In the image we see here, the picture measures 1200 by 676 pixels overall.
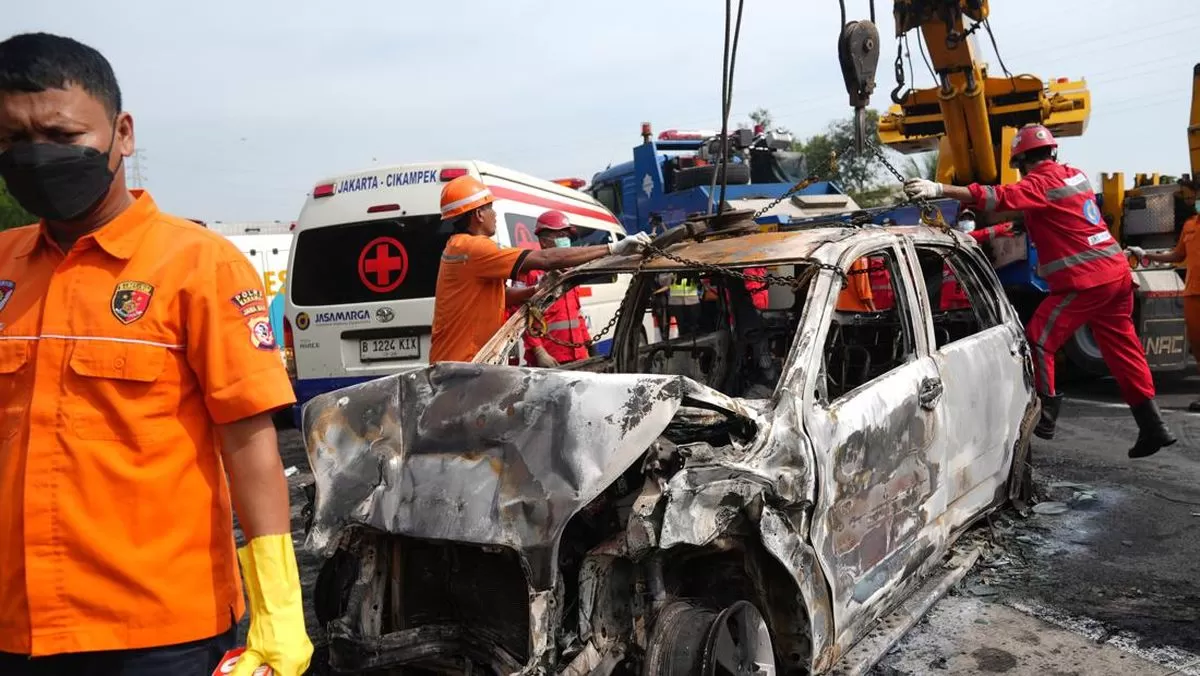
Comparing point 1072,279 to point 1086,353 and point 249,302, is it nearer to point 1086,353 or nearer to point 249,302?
point 1086,353

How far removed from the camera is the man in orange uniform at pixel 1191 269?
791cm

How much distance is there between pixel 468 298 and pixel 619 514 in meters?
2.41

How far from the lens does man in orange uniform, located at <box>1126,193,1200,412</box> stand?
26.0 ft

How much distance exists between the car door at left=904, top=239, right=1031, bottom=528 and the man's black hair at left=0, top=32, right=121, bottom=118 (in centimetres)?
325

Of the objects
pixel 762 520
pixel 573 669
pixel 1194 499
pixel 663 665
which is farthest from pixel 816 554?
pixel 1194 499

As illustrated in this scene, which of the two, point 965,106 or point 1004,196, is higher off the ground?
point 965,106

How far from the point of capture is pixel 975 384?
14.0 feet

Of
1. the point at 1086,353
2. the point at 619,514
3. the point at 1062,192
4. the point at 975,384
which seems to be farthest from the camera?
the point at 1086,353

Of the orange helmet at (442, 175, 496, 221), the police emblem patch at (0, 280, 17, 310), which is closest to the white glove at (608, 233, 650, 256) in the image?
the orange helmet at (442, 175, 496, 221)

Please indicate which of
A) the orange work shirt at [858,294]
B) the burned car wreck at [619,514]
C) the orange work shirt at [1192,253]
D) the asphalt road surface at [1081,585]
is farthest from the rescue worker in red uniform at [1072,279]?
the orange work shirt at [1192,253]

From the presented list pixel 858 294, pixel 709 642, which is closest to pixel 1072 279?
pixel 858 294

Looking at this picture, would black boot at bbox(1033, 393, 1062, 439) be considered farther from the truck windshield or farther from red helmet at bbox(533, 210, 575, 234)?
the truck windshield

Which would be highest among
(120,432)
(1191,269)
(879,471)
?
(120,432)

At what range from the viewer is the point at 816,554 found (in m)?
2.96
